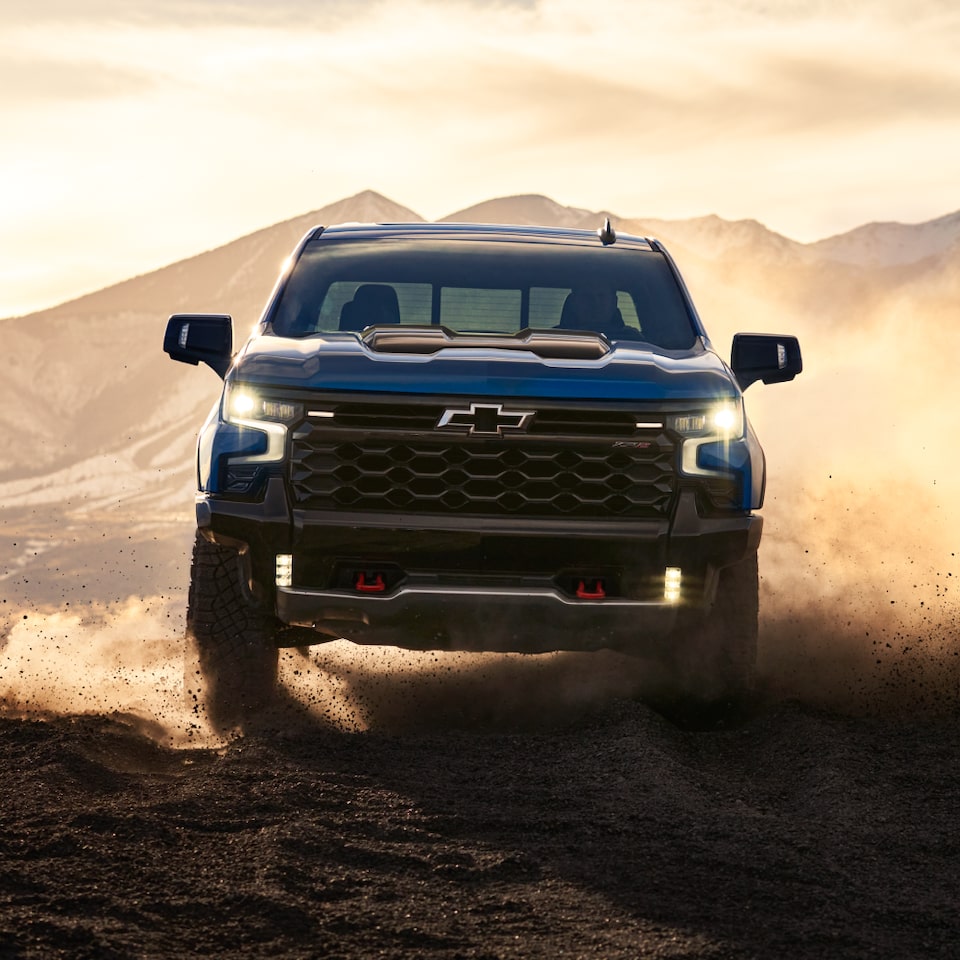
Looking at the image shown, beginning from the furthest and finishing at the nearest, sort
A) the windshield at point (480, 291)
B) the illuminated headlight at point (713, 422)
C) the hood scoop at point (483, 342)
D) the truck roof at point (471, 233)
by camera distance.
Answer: the truck roof at point (471, 233), the windshield at point (480, 291), the hood scoop at point (483, 342), the illuminated headlight at point (713, 422)

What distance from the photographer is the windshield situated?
6441mm

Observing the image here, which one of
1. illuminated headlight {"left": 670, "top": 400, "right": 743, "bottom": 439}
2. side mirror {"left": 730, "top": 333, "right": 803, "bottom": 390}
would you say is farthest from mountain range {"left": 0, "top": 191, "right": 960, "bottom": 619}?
illuminated headlight {"left": 670, "top": 400, "right": 743, "bottom": 439}

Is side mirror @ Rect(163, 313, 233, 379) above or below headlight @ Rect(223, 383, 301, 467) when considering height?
above

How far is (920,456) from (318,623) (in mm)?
19957

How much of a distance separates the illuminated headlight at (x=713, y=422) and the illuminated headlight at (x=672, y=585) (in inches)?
20.1

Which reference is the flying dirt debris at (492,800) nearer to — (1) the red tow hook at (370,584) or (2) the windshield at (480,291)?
(1) the red tow hook at (370,584)

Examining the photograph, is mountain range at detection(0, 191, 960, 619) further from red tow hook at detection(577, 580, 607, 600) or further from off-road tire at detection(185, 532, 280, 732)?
red tow hook at detection(577, 580, 607, 600)

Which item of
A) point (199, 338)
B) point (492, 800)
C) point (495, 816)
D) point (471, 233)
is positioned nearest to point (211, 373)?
point (471, 233)

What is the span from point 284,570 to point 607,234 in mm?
2658

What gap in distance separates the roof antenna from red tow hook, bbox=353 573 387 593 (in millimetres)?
2452

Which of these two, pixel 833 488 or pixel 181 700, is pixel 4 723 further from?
pixel 833 488

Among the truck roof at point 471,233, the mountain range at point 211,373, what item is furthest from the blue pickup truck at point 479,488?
the mountain range at point 211,373

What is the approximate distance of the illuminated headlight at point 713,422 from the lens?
5.38 meters

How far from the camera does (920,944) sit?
368cm
